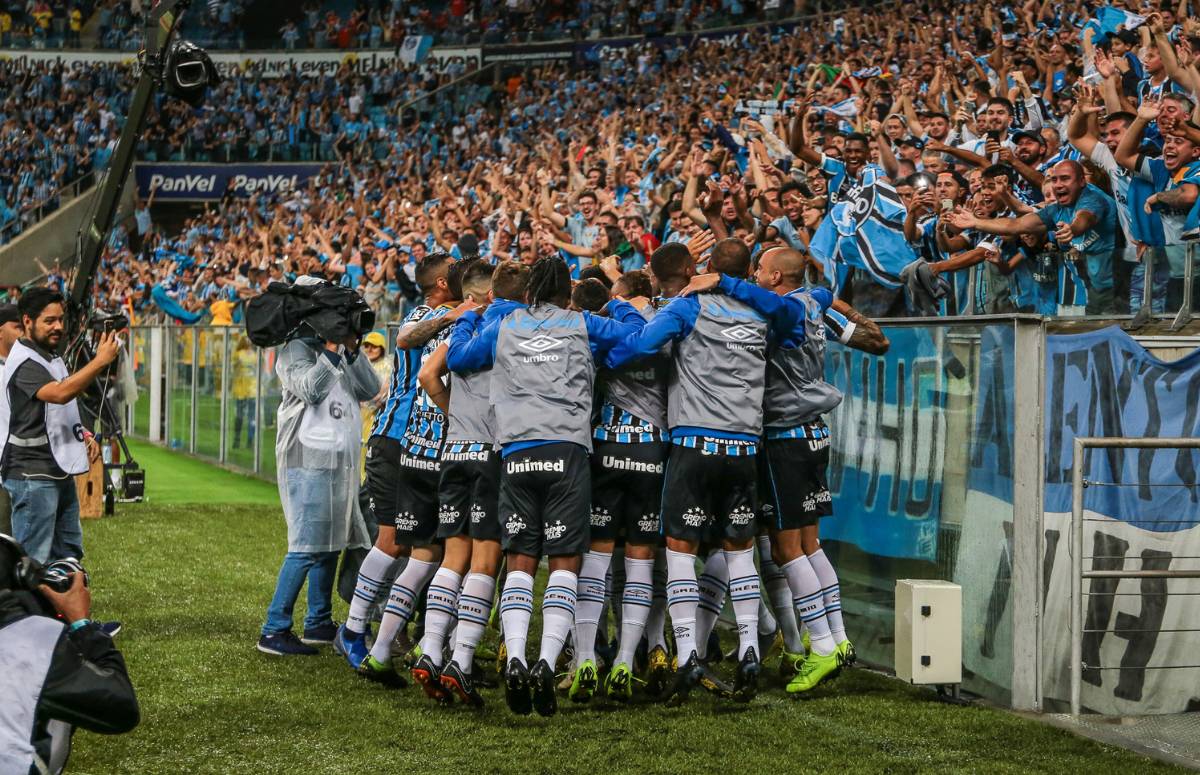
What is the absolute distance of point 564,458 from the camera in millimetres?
6664

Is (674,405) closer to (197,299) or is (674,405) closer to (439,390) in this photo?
(439,390)

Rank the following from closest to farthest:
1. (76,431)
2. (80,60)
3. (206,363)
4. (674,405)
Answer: (674,405) < (76,431) < (206,363) < (80,60)

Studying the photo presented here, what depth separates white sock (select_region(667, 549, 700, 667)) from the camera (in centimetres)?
693

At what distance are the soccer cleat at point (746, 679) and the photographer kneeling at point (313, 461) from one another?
2.50 m

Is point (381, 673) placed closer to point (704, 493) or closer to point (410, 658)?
point (410, 658)

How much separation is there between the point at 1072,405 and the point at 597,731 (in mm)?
2720

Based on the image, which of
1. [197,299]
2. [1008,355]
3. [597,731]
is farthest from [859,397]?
[197,299]

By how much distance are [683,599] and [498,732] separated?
1.16m

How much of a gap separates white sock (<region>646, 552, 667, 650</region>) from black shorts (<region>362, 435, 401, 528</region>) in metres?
1.45

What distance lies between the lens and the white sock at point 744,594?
275 inches

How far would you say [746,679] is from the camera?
22.4ft

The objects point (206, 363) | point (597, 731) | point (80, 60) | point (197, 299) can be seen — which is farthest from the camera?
point (80, 60)

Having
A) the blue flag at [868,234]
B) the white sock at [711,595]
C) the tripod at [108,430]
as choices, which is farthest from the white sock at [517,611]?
the tripod at [108,430]

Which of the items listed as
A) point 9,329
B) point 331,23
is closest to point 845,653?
point 9,329
